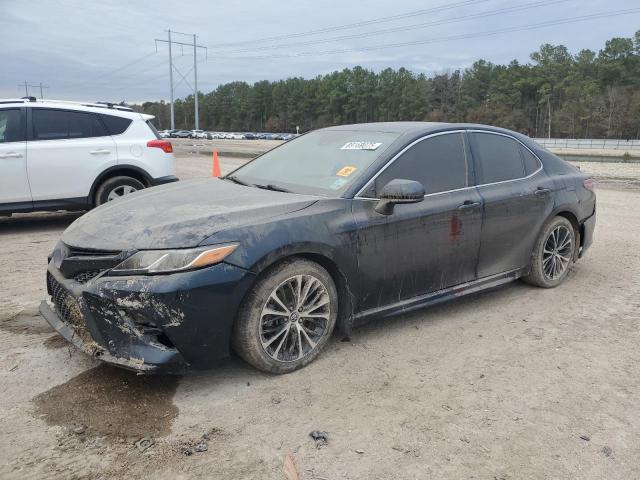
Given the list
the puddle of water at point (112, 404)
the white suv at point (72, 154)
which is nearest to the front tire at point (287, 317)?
the puddle of water at point (112, 404)

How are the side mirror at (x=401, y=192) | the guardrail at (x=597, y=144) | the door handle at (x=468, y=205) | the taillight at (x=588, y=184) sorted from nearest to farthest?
the side mirror at (x=401, y=192), the door handle at (x=468, y=205), the taillight at (x=588, y=184), the guardrail at (x=597, y=144)

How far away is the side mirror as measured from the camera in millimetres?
3756

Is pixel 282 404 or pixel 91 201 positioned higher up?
pixel 91 201

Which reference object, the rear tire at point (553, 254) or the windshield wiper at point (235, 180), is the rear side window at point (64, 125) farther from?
the rear tire at point (553, 254)

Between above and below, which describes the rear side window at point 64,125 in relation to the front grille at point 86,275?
above

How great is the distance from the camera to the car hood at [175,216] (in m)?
3.28

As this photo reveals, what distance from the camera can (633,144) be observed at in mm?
65188

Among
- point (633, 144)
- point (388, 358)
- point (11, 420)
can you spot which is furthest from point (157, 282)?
point (633, 144)

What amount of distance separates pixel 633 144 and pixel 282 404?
73057mm

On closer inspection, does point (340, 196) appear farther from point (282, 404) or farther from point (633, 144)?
point (633, 144)

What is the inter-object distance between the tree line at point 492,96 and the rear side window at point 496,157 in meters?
93.1

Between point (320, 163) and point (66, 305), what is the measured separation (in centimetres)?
209

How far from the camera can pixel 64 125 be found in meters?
7.71

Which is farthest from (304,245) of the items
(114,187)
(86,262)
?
(114,187)
